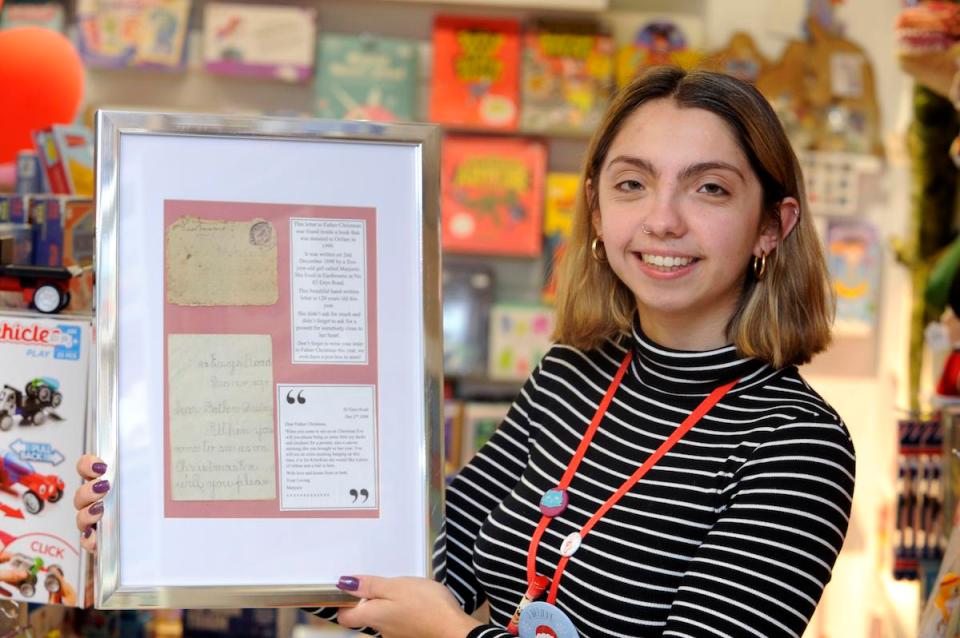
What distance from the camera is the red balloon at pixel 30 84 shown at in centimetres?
236

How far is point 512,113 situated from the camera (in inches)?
155

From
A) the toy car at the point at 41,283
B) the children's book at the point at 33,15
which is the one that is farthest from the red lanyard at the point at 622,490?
the children's book at the point at 33,15

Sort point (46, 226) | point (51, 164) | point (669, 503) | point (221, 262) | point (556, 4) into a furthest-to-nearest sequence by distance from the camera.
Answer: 1. point (556, 4)
2. point (51, 164)
3. point (46, 226)
4. point (221, 262)
5. point (669, 503)

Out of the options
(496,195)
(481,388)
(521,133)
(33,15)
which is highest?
(33,15)

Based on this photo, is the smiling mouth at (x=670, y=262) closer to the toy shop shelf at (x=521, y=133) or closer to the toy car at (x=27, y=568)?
the toy car at (x=27, y=568)

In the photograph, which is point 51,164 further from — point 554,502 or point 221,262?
point 554,502

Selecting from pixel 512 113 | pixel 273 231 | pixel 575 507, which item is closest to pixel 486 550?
pixel 575 507

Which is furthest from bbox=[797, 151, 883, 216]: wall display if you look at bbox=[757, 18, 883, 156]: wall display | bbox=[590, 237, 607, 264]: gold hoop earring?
bbox=[590, 237, 607, 264]: gold hoop earring

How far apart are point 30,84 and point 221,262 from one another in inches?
44.7

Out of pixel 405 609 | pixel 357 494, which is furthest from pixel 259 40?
pixel 405 609

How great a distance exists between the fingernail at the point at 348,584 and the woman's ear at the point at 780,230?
70 centimetres

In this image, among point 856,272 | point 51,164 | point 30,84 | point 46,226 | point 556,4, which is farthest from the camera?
Answer: point 856,272

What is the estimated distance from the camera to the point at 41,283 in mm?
1715

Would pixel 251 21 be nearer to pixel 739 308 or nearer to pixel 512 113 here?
pixel 512 113
